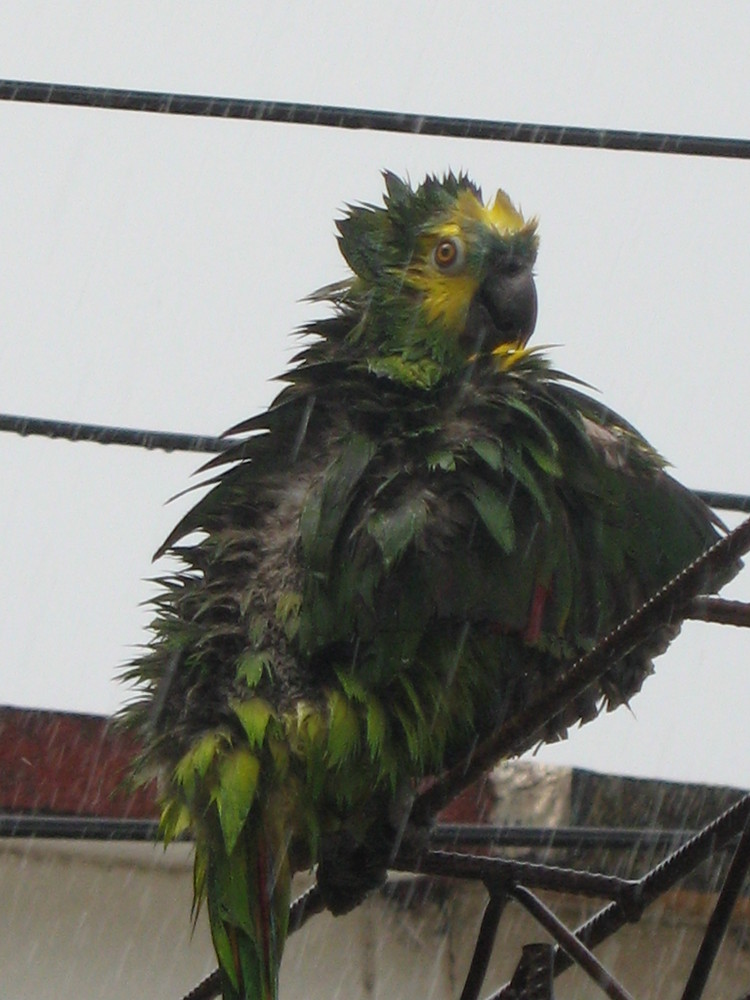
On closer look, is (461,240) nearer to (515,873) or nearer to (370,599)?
(370,599)

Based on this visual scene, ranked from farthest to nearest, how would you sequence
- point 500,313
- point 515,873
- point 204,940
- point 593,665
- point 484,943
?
1. point 204,940
2. point 500,313
3. point 484,943
4. point 515,873
5. point 593,665

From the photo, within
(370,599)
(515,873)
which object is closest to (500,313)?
(370,599)

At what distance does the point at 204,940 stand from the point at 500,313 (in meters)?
1.64

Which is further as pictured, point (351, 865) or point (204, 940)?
point (204, 940)

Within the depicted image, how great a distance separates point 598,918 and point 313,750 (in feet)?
1.55

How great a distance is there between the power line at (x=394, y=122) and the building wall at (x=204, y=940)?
1538mm

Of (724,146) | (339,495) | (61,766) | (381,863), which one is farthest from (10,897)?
(724,146)

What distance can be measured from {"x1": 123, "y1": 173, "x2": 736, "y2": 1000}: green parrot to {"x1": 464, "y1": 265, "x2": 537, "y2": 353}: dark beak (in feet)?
0.26

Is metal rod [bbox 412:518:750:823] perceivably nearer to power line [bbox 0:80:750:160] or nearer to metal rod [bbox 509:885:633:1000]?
metal rod [bbox 509:885:633:1000]

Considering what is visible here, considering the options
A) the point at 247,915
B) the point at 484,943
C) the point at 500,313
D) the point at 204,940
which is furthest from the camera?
the point at 204,940

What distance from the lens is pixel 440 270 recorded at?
7.24 feet

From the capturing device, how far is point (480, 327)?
85.3 inches

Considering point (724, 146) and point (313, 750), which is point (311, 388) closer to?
point (313, 750)

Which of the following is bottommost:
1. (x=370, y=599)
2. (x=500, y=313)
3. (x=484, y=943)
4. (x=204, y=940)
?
(x=204, y=940)
